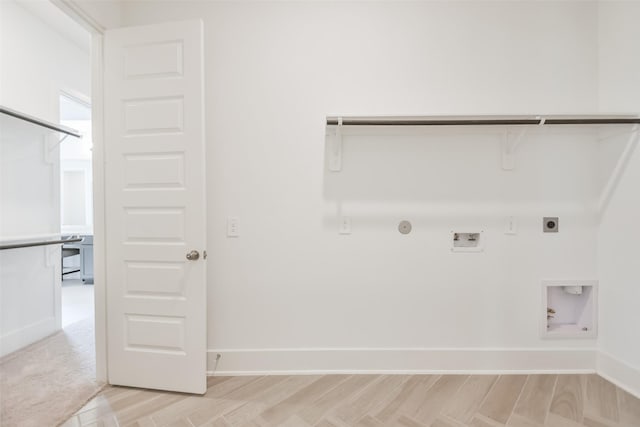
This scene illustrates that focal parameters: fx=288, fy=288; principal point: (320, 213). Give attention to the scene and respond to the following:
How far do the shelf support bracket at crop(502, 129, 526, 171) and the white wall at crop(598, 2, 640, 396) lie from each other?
639mm

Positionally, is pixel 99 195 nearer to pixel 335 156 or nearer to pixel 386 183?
pixel 335 156

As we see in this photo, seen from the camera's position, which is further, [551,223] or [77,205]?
[77,205]

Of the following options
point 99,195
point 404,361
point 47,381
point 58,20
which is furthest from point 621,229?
point 58,20

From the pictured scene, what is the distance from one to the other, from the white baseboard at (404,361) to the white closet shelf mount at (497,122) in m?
1.32

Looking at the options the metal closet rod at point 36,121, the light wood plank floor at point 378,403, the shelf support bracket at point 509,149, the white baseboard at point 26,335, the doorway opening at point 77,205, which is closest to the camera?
the light wood plank floor at point 378,403

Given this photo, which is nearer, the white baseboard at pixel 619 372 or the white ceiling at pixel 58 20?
the white baseboard at pixel 619 372

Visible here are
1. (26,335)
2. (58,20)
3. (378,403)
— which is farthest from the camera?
(58,20)

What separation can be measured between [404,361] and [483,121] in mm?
1694

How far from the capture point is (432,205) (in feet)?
6.70

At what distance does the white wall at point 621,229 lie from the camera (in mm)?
1821

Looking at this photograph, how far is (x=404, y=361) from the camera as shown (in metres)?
2.03

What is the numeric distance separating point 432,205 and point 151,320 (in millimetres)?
2020

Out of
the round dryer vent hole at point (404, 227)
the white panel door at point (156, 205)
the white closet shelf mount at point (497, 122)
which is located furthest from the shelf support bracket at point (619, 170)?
the white panel door at point (156, 205)

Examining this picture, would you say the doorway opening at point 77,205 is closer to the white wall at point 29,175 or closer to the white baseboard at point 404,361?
the white wall at point 29,175
